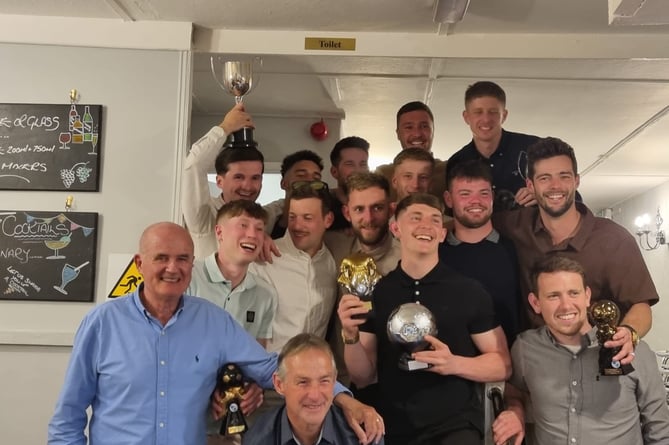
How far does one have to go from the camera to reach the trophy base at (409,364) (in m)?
1.93

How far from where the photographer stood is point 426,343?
1.94 meters

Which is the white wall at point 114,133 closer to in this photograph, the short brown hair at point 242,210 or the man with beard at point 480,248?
the short brown hair at point 242,210

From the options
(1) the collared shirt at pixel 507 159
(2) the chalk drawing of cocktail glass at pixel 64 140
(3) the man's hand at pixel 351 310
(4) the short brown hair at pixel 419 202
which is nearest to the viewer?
(3) the man's hand at pixel 351 310

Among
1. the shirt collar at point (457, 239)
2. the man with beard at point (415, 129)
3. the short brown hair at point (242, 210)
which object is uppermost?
the man with beard at point (415, 129)

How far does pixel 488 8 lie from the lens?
2.80 metres

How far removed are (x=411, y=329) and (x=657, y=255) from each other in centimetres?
619

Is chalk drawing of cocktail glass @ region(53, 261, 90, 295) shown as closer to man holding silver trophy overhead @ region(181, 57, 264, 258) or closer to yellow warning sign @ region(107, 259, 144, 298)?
yellow warning sign @ region(107, 259, 144, 298)

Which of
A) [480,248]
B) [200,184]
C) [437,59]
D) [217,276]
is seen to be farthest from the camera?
[437,59]

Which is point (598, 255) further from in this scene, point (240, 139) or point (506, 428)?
point (240, 139)

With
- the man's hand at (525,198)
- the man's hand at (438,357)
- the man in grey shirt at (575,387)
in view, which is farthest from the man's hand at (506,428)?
the man's hand at (525,198)

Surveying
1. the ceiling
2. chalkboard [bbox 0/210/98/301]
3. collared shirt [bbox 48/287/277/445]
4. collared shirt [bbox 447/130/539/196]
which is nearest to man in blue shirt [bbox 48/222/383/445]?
collared shirt [bbox 48/287/277/445]

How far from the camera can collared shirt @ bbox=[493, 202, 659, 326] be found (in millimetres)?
2354

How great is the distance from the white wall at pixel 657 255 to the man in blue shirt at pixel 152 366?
19.4 ft

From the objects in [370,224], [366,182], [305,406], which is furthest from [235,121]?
[305,406]
